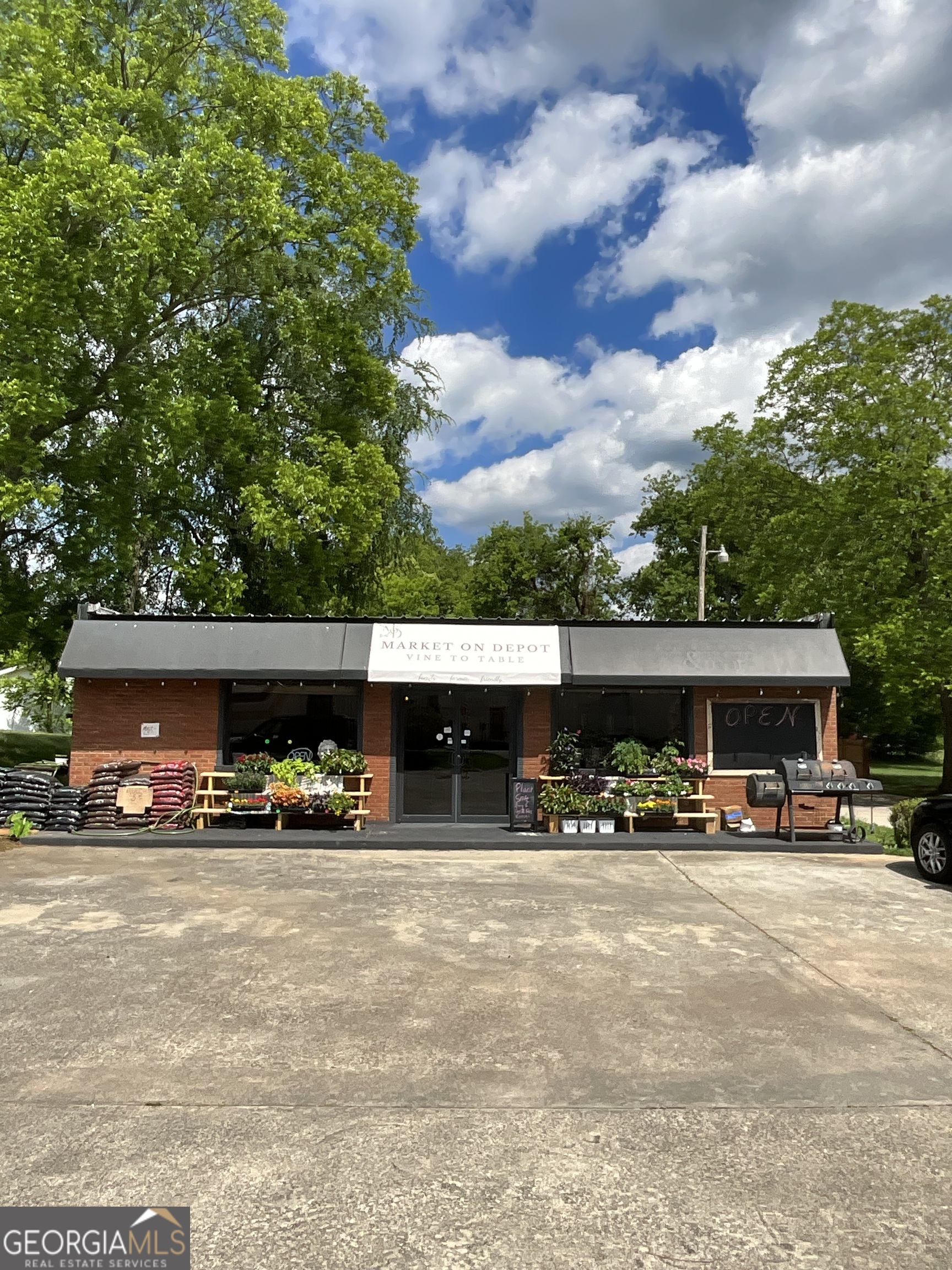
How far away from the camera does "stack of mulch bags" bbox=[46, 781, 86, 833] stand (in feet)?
45.8

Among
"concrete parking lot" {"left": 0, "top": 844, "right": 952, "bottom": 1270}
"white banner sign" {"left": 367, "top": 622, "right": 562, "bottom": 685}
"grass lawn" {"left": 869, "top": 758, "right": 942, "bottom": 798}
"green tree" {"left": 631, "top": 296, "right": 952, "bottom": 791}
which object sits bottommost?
"concrete parking lot" {"left": 0, "top": 844, "right": 952, "bottom": 1270}

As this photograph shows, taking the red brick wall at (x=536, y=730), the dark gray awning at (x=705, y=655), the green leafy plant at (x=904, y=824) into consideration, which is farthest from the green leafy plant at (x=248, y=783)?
the green leafy plant at (x=904, y=824)

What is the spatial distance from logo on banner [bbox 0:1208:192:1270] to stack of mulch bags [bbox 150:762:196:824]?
1132cm

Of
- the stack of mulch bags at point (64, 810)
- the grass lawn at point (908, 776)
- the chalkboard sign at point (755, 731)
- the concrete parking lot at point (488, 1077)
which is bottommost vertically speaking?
the concrete parking lot at point (488, 1077)

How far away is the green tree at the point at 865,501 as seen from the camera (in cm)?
2053

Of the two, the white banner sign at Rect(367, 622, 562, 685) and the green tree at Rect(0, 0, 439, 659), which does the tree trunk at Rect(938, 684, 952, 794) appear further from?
the green tree at Rect(0, 0, 439, 659)

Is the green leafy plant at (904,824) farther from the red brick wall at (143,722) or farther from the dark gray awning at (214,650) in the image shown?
the red brick wall at (143,722)

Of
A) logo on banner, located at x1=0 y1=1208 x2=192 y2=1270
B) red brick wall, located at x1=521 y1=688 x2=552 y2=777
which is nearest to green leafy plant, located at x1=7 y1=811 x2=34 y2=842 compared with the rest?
red brick wall, located at x1=521 y1=688 x2=552 y2=777

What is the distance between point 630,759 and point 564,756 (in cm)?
125

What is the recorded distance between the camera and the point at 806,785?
13.9 meters

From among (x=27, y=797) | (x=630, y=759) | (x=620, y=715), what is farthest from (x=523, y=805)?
(x=27, y=797)

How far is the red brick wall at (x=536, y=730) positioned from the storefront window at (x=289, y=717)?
10.6 feet

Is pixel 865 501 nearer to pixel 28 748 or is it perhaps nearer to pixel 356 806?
pixel 356 806

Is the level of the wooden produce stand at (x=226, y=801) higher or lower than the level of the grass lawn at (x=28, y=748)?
lower
